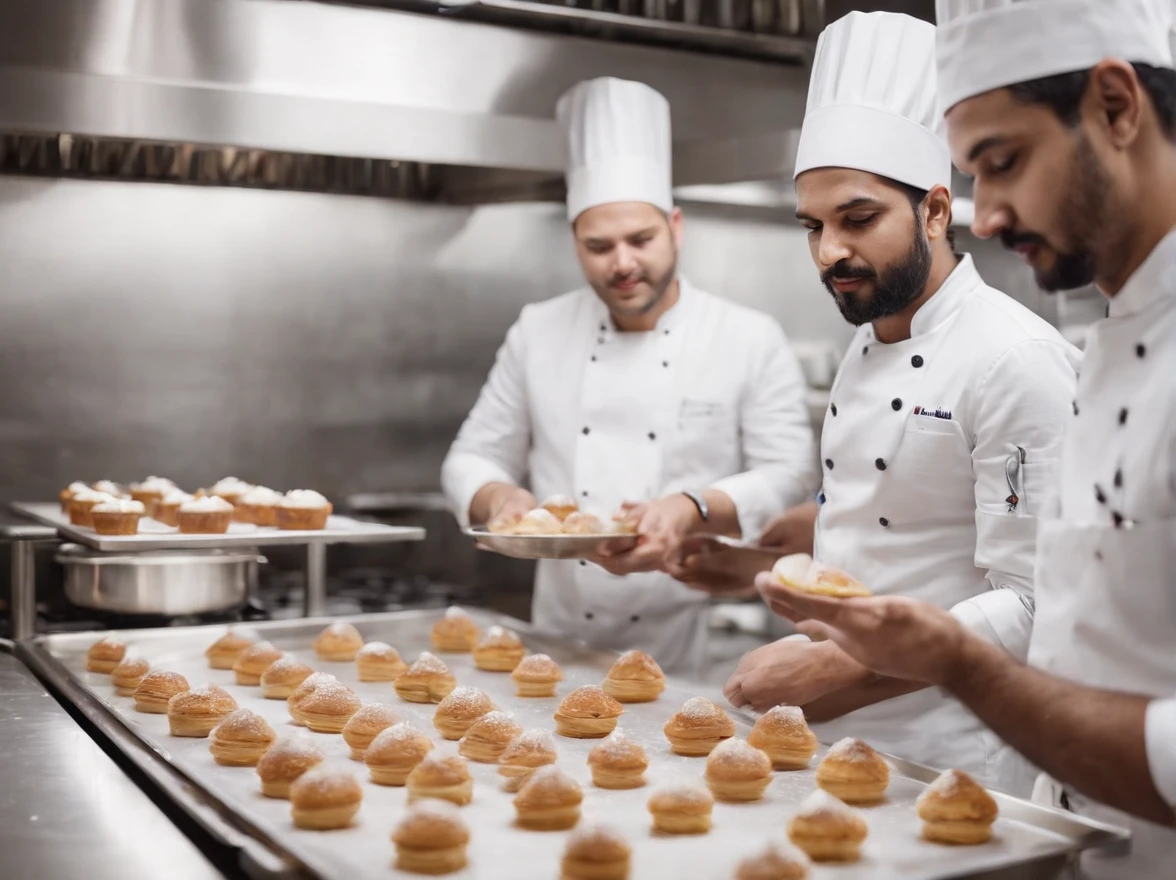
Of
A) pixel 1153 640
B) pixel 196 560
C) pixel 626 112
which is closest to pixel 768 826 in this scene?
pixel 1153 640

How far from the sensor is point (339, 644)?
2660 millimetres

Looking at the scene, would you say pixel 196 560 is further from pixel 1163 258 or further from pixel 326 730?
pixel 1163 258

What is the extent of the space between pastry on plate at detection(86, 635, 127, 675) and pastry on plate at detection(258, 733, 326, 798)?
0.89m

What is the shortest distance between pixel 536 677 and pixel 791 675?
534 millimetres

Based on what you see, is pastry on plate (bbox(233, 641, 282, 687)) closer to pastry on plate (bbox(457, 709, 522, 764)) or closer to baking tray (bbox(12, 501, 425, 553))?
baking tray (bbox(12, 501, 425, 553))

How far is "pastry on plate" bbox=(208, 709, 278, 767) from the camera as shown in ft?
6.09

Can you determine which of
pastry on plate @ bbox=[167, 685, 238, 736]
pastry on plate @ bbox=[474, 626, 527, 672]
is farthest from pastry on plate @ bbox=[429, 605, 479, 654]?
pastry on plate @ bbox=[167, 685, 238, 736]

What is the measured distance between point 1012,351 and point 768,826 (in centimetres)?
92

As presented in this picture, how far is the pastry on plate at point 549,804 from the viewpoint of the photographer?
159cm

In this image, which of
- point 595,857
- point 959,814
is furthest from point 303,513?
point 959,814

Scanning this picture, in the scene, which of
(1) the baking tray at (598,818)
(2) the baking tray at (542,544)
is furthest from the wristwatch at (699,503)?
(1) the baking tray at (598,818)

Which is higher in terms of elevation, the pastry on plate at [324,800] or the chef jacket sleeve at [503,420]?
the chef jacket sleeve at [503,420]

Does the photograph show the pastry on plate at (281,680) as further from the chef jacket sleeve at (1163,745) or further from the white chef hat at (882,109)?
the chef jacket sleeve at (1163,745)

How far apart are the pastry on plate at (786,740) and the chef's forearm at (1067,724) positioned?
51cm
